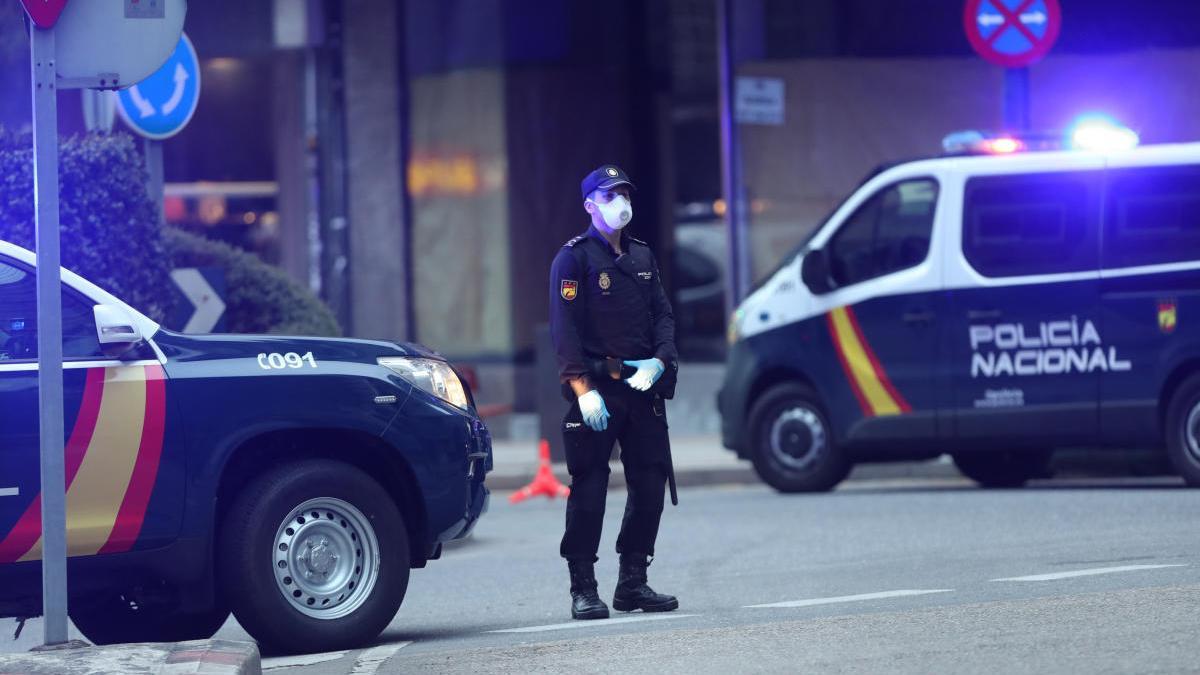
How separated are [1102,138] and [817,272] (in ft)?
6.21

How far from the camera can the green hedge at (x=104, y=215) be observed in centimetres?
1077

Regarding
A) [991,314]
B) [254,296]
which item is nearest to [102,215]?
[254,296]

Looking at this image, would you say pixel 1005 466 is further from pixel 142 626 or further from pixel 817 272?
pixel 142 626

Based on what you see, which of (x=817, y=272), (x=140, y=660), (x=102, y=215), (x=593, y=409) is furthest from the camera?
(x=817, y=272)

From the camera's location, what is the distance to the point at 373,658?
7.29 metres

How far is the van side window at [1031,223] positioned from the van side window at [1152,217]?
0.11m

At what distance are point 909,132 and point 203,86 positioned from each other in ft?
20.9

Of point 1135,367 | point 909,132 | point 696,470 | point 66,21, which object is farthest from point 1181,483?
point 66,21

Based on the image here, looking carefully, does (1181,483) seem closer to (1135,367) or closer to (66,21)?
(1135,367)

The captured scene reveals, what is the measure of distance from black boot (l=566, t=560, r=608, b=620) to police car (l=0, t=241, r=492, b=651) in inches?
21.0

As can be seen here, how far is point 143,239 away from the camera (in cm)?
1130

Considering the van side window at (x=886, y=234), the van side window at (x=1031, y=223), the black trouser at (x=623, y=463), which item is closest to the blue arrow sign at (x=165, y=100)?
the van side window at (x=886, y=234)

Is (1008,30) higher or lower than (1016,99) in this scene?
higher

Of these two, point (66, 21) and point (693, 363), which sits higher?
point (66, 21)
